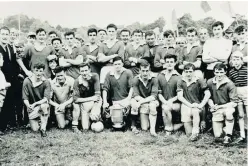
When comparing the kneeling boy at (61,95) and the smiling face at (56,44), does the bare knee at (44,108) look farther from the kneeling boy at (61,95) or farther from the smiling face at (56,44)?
the smiling face at (56,44)

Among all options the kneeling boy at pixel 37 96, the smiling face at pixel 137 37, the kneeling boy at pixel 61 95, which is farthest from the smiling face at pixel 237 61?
the kneeling boy at pixel 37 96

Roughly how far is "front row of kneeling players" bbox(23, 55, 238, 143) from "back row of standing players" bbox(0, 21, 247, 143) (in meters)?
0.01

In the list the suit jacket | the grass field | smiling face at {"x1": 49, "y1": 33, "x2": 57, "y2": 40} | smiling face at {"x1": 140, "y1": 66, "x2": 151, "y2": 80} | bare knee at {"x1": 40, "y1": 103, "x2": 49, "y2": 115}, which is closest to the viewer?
the grass field

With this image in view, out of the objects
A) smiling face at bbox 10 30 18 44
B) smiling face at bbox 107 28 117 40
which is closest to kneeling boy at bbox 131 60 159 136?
smiling face at bbox 107 28 117 40

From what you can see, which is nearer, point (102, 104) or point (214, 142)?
point (214, 142)

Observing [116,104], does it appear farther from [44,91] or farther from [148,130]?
[44,91]

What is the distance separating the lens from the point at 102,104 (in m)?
4.13

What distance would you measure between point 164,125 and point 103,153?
0.93 metres

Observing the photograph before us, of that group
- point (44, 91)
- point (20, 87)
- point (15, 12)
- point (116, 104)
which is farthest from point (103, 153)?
point (15, 12)

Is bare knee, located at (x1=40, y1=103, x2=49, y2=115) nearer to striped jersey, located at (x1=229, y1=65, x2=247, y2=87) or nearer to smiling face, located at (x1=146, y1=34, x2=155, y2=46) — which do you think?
smiling face, located at (x1=146, y1=34, x2=155, y2=46)

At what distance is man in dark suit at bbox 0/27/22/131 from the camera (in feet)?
13.3

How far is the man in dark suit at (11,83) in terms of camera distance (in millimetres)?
4047

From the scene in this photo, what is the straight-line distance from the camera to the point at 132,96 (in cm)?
401

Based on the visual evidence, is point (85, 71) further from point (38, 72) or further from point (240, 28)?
point (240, 28)
